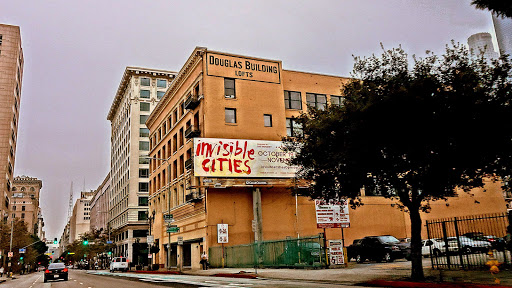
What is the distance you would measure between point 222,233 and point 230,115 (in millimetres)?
12140

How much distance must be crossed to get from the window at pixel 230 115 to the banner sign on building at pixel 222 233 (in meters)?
10.8

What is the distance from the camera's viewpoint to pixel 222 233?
41594mm

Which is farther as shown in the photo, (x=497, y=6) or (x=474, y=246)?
(x=474, y=246)

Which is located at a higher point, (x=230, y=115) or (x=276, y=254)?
(x=230, y=115)

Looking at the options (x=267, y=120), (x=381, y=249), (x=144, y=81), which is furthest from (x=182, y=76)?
(x=144, y=81)

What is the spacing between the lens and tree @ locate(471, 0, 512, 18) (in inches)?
440

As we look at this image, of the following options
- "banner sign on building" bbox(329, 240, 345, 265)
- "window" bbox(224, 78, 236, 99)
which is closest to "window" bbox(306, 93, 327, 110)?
"window" bbox(224, 78, 236, 99)

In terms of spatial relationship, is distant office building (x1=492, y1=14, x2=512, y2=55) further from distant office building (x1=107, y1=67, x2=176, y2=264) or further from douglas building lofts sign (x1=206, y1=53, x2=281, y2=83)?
distant office building (x1=107, y1=67, x2=176, y2=264)

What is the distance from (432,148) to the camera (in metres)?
17.2

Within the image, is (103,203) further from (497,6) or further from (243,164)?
(497,6)

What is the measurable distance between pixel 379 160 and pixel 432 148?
2119mm

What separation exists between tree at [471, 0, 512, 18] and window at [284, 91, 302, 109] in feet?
122

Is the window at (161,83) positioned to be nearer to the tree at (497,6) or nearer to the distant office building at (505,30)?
the distant office building at (505,30)

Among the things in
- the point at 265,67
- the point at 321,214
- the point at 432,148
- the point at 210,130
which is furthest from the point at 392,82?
the point at 265,67
